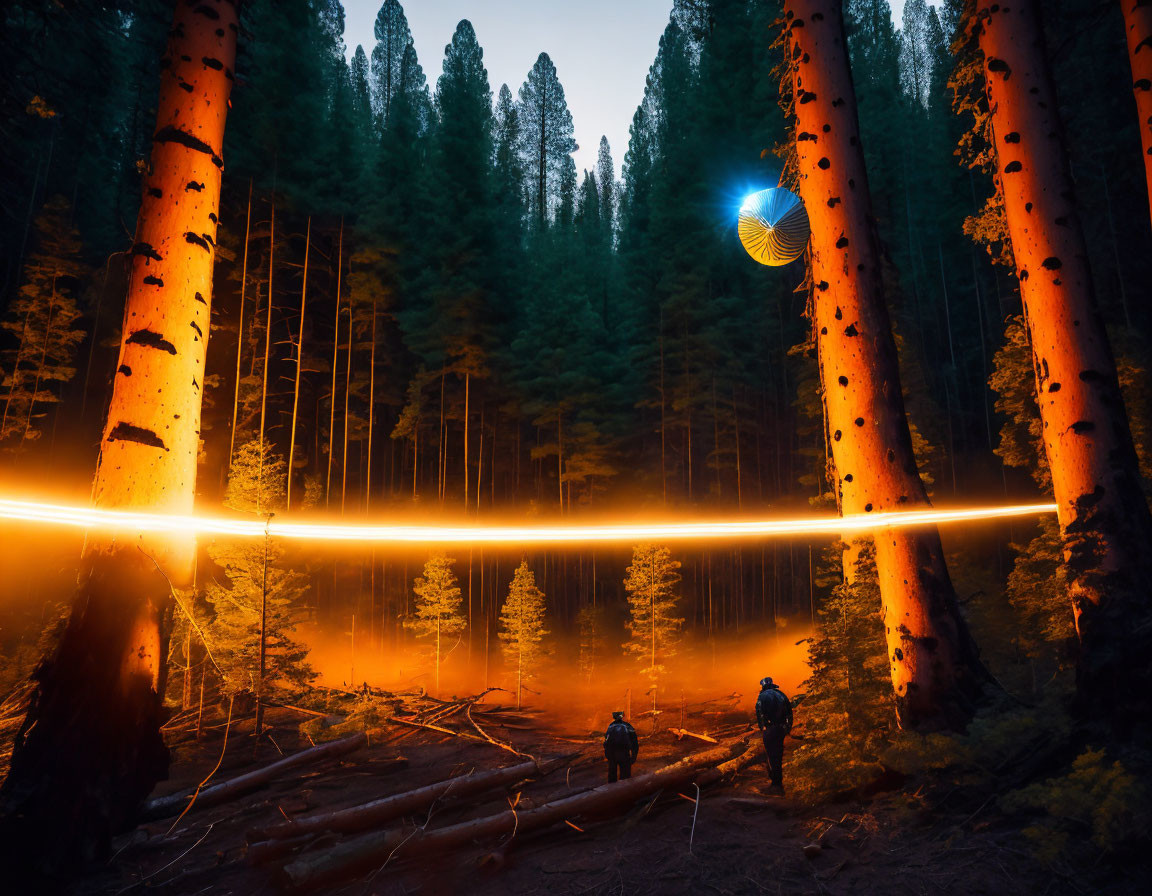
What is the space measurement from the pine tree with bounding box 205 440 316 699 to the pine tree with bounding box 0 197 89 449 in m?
17.5

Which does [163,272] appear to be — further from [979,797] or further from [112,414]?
[979,797]

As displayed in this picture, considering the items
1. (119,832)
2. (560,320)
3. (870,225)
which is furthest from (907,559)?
(560,320)

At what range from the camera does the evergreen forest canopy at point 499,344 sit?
77.0ft

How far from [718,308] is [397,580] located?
81.2ft

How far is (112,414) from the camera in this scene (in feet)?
15.5

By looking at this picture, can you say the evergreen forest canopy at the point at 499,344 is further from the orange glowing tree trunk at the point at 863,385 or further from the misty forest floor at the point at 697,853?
the orange glowing tree trunk at the point at 863,385

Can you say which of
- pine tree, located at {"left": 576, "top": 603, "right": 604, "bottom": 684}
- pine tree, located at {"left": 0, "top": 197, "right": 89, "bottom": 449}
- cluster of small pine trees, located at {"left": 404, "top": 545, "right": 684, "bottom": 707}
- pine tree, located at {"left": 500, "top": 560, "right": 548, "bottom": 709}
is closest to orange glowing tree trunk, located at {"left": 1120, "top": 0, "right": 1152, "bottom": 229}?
cluster of small pine trees, located at {"left": 404, "top": 545, "right": 684, "bottom": 707}

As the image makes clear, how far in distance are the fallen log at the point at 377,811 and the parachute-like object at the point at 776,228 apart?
8.71m

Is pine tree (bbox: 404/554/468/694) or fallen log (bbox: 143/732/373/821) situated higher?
pine tree (bbox: 404/554/468/694)

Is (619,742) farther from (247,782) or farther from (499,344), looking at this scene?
(499,344)

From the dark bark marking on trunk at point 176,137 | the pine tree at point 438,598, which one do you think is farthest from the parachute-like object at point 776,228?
the pine tree at point 438,598

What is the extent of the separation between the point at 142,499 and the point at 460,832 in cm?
494

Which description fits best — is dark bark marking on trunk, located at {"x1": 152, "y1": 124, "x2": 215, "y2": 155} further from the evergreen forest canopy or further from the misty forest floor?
the evergreen forest canopy

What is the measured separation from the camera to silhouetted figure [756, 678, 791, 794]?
7500mm
